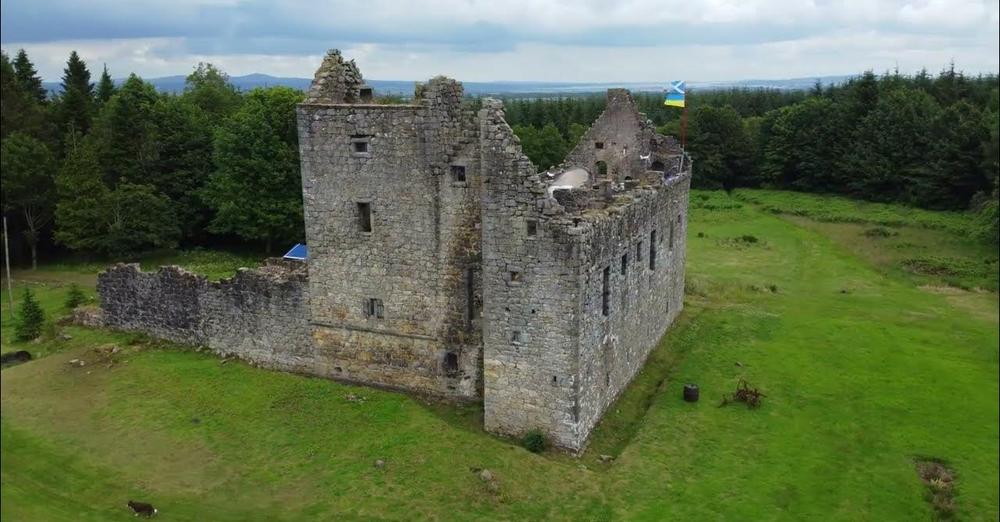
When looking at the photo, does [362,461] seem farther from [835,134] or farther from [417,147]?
[835,134]

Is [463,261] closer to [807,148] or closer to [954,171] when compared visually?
[954,171]

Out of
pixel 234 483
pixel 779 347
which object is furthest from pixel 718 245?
pixel 234 483

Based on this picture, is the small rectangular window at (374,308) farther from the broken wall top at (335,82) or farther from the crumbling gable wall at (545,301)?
the broken wall top at (335,82)

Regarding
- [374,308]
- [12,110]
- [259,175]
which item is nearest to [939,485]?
[374,308]

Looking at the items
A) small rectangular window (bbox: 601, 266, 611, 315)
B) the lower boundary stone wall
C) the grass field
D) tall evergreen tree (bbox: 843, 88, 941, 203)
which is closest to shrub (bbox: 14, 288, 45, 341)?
the grass field

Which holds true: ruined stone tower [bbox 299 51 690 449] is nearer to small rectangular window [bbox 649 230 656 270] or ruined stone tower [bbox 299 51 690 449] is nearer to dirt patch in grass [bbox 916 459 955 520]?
small rectangular window [bbox 649 230 656 270]
